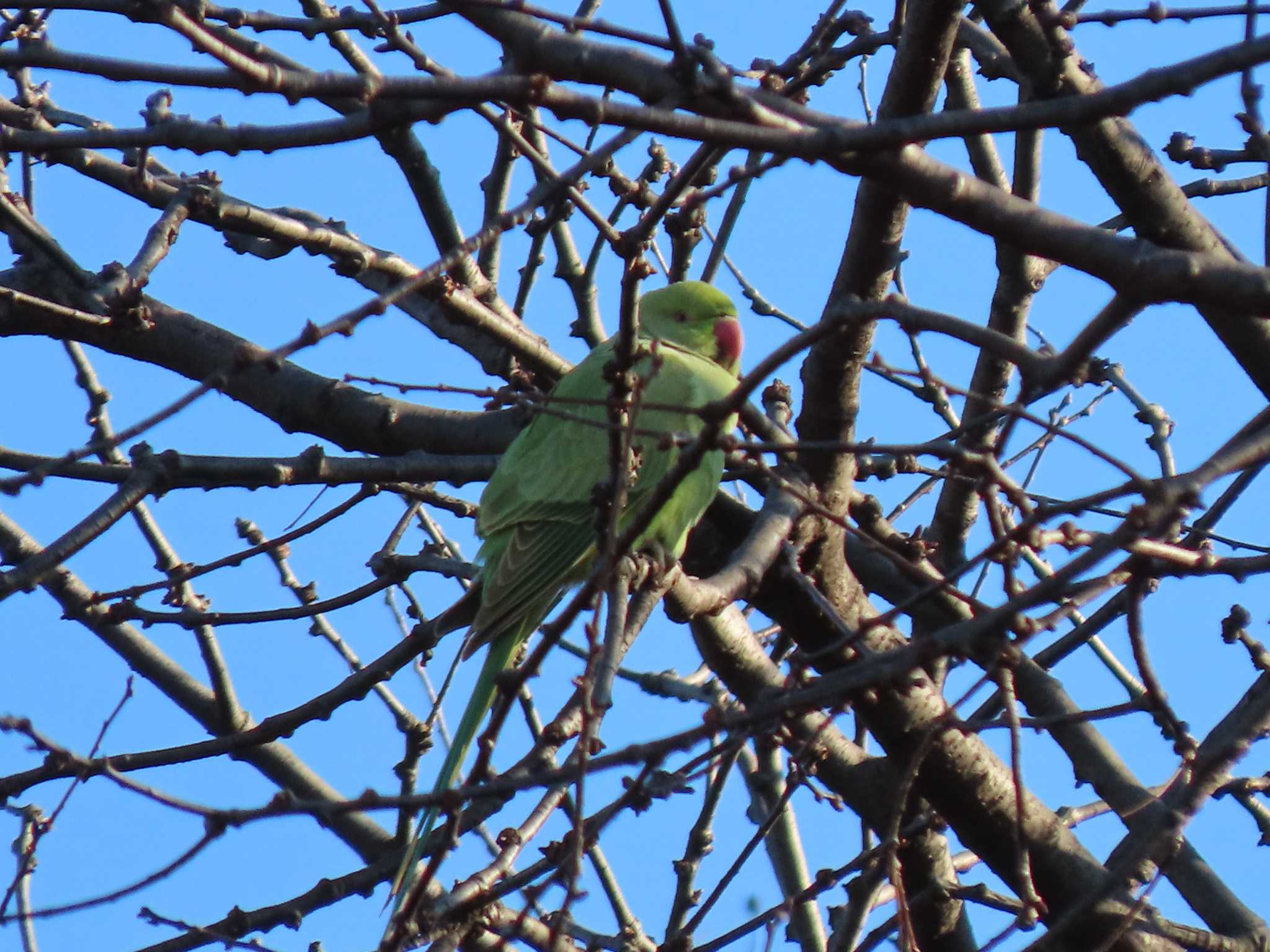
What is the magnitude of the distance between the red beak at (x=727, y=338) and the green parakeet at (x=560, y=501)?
0.19 m

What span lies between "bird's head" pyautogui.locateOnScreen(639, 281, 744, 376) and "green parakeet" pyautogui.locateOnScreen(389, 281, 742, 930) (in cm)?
19

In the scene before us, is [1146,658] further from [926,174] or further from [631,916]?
[631,916]

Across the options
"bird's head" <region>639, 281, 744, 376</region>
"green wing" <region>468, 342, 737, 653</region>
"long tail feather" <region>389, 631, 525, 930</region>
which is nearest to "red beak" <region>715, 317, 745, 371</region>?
"bird's head" <region>639, 281, 744, 376</region>

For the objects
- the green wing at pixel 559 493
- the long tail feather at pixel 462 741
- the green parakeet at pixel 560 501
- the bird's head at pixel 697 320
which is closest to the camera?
the long tail feather at pixel 462 741

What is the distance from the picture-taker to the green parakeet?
A: 12.6ft

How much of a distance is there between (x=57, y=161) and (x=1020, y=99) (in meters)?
2.83

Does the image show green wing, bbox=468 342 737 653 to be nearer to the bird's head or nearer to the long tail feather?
the long tail feather

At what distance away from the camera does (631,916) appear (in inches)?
177

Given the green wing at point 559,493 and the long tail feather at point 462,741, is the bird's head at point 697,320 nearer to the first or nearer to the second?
the green wing at point 559,493

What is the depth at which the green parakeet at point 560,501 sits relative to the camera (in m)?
3.85

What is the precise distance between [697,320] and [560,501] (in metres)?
1.14

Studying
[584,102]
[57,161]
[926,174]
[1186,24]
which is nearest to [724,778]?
[926,174]

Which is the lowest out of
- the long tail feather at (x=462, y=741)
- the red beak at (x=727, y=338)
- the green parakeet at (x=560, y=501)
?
the long tail feather at (x=462, y=741)

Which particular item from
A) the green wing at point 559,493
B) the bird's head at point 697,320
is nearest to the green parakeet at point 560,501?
the green wing at point 559,493
